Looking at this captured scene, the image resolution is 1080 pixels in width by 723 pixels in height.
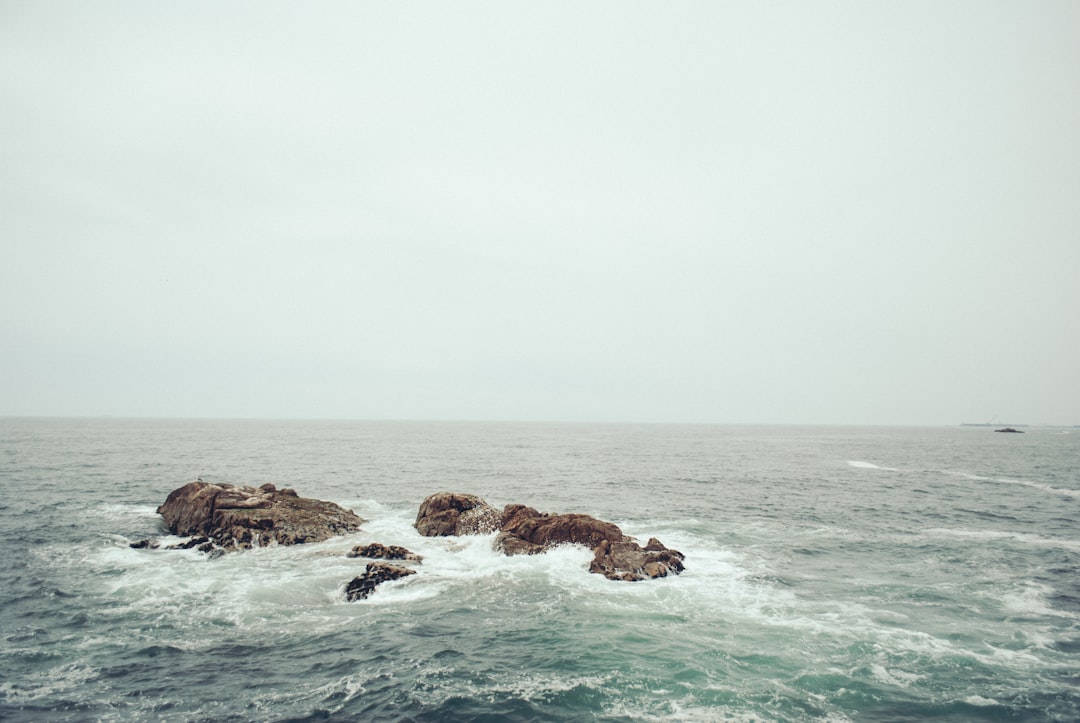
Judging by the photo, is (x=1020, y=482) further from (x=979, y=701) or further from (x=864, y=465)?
(x=979, y=701)

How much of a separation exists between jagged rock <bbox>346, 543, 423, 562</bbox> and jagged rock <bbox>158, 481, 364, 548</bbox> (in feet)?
14.6

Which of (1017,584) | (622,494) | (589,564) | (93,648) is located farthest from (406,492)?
(1017,584)

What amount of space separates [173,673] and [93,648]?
4182 millimetres

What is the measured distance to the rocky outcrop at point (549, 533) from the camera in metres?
26.8

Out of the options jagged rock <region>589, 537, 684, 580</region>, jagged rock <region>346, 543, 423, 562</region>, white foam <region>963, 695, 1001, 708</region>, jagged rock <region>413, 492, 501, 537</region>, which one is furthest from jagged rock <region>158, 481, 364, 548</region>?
white foam <region>963, 695, 1001, 708</region>

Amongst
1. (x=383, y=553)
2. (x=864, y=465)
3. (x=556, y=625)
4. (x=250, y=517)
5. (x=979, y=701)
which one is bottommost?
(x=864, y=465)

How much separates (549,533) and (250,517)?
18750 millimetres

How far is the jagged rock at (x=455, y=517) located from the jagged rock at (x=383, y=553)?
491cm

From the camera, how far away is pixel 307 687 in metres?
15.4

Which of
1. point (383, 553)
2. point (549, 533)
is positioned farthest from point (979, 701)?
point (383, 553)

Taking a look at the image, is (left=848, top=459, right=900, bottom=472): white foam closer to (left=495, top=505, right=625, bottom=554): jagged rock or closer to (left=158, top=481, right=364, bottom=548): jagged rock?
(left=495, top=505, right=625, bottom=554): jagged rock

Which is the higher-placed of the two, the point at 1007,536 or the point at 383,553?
the point at 1007,536

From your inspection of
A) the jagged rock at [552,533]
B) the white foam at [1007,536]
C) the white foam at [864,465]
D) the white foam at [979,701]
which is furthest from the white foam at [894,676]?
the white foam at [864,465]

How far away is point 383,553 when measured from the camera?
28422 millimetres
